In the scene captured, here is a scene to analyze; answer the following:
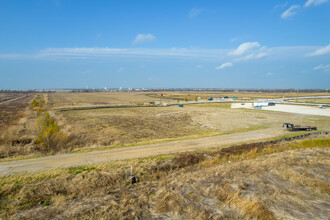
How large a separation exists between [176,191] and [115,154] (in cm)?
1033

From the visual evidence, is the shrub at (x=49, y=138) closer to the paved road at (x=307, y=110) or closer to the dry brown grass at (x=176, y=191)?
the dry brown grass at (x=176, y=191)

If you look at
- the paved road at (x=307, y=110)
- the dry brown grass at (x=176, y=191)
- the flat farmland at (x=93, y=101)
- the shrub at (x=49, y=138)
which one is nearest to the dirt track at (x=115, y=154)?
the dry brown grass at (x=176, y=191)

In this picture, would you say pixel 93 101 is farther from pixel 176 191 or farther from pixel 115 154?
pixel 176 191

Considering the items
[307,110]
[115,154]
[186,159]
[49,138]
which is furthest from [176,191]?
[307,110]

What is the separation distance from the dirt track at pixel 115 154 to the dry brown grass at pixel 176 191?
195 cm

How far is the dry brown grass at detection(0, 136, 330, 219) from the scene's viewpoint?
1041cm

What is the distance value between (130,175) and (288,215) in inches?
426

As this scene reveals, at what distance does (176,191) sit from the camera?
41.6 feet

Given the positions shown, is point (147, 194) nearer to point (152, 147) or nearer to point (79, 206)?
point (79, 206)

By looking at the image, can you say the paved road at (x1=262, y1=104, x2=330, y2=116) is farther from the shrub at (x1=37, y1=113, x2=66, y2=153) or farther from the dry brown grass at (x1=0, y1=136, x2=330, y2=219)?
the shrub at (x1=37, y1=113, x2=66, y2=153)

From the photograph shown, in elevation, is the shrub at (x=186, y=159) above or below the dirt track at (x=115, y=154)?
above

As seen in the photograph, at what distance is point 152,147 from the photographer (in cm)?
2383

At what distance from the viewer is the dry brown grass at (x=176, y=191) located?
10.4m

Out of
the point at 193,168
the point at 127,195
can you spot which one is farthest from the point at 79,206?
the point at 193,168
